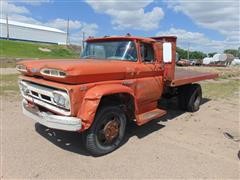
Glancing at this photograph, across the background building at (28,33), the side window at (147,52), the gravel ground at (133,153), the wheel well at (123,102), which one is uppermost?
the background building at (28,33)

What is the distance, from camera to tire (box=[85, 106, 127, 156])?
4.42 m

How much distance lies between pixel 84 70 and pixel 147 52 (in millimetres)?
2078

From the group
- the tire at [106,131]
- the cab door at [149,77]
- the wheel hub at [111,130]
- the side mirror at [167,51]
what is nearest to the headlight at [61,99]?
the tire at [106,131]

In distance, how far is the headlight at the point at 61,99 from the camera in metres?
4.05

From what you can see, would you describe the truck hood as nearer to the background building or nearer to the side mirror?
the side mirror

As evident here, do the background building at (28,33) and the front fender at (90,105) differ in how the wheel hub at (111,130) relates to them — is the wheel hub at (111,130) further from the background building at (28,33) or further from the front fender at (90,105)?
the background building at (28,33)

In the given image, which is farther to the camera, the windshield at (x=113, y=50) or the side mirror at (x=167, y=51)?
the side mirror at (x=167, y=51)

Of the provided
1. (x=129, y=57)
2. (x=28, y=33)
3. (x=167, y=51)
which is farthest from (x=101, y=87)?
(x=28, y=33)

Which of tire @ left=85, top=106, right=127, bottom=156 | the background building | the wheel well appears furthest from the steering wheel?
the background building

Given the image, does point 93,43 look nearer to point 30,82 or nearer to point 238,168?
point 30,82

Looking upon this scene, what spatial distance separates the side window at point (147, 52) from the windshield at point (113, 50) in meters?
0.25

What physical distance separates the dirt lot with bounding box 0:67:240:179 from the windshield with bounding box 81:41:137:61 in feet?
5.57

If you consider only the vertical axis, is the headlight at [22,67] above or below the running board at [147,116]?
above

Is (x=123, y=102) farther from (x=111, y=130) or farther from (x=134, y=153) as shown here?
(x=134, y=153)
